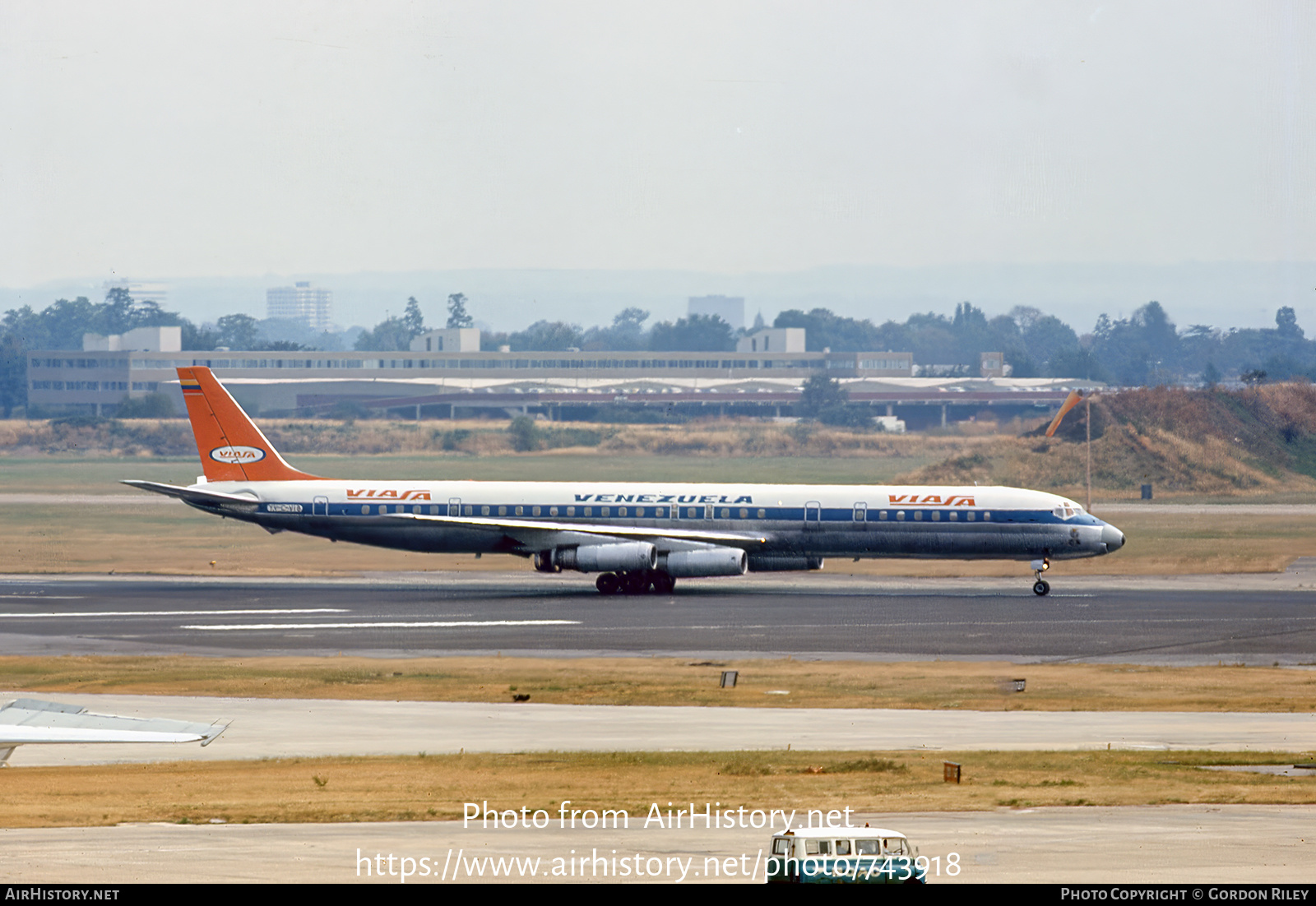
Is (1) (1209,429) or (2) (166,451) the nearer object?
(1) (1209,429)

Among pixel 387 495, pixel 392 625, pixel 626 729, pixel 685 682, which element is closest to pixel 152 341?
pixel 387 495

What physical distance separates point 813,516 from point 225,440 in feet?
74.3

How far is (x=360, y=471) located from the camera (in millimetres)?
104688

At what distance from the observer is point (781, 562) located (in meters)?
53.2

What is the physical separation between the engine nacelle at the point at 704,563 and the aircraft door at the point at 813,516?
103 inches

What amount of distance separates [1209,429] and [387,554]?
70.5 meters

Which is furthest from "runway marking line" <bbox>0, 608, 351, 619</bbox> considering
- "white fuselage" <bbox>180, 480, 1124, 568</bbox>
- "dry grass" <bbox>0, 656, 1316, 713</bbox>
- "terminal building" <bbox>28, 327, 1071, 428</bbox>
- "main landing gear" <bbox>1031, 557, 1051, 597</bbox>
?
"terminal building" <bbox>28, 327, 1071, 428</bbox>

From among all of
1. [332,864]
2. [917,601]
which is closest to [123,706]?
[332,864]

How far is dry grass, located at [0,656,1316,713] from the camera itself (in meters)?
31.5

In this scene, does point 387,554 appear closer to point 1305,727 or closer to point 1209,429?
point 1305,727

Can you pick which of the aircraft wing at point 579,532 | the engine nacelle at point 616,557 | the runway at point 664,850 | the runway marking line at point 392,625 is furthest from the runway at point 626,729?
A: the aircraft wing at point 579,532

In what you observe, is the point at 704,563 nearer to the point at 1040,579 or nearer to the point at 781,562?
the point at 781,562

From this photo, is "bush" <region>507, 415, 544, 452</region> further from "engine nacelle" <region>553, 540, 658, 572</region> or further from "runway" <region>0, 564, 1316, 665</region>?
"engine nacelle" <region>553, 540, 658, 572</region>

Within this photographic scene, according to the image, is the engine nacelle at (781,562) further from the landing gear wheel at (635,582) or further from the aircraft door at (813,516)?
the landing gear wheel at (635,582)
